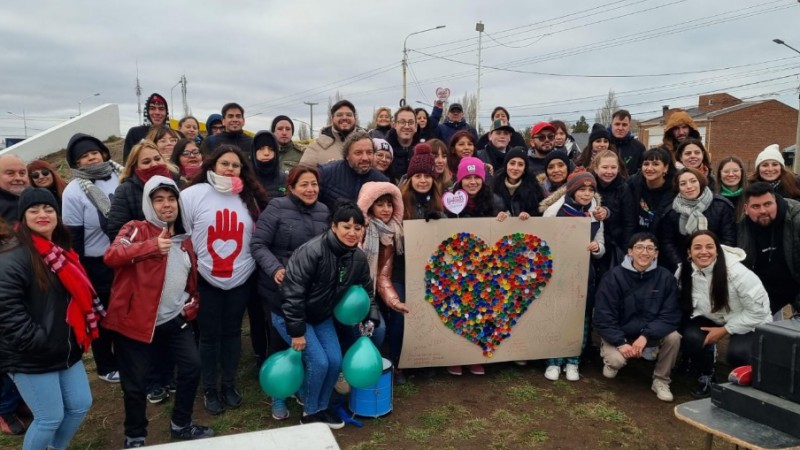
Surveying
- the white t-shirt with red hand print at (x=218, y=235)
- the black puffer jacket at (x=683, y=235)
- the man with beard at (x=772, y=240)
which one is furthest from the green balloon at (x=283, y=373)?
the man with beard at (x=772, y=240)

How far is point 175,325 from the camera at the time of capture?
3.43 m

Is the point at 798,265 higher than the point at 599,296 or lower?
higher

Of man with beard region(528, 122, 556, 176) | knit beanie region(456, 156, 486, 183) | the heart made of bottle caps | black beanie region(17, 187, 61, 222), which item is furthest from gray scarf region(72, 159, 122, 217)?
man with beard region(528, 122, 556, 176)

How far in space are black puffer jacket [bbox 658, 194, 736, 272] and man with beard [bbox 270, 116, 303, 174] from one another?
4097mm

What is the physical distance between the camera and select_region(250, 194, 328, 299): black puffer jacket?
152 inches

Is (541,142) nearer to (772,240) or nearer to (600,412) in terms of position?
(772,240)

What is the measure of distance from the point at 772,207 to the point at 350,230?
360cm

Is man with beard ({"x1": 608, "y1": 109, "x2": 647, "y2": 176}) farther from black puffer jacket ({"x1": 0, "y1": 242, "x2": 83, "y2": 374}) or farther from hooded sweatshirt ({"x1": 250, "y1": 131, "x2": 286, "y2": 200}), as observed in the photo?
black puffer jacket ({"x1": 0, "y1": 242, "x2": 83, "y2": 374})

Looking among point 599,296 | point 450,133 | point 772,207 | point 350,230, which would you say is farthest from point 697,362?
point 450,133

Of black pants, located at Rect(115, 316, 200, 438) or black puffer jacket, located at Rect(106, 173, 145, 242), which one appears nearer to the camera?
black pants, located at Rect(115, 316, 200, 438)

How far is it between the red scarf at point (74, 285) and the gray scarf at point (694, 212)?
4669 mm

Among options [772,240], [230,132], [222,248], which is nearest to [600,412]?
[772,240]

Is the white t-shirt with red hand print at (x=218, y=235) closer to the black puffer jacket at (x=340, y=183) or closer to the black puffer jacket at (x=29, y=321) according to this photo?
the black puffer jacket at (x=340, y=183)

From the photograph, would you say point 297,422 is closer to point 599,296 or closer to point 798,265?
point 599,296
